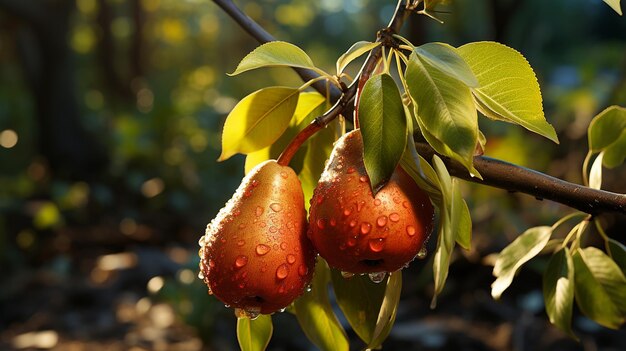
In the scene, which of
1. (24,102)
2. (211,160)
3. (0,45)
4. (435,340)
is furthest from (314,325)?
(0,45)

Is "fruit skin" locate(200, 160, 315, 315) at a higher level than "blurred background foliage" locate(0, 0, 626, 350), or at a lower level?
higher

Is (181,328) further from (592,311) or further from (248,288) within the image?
(248,288)

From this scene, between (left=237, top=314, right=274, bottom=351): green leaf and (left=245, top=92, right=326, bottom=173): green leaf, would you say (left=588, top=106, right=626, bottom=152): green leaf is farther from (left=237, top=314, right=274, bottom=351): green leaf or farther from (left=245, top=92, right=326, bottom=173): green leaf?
(left=237, top=314, right=274, bottom=351): green leaf

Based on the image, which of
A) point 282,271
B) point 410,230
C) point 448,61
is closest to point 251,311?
point 282,271

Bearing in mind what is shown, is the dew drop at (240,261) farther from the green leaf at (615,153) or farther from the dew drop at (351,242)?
the green leaf at (615,153)

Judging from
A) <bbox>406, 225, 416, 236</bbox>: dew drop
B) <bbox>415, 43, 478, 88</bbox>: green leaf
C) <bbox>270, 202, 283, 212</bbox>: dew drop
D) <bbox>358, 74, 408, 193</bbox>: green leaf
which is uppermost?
<bbox>415, 43, 478, 88</bbox>: green leaf

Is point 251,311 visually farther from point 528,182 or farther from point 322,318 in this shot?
point 528,182

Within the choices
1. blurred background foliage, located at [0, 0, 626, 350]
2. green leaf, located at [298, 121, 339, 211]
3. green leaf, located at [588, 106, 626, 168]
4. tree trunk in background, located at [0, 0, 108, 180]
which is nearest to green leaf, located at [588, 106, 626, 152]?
green leaf, located at [588, 106, 626, 168]
